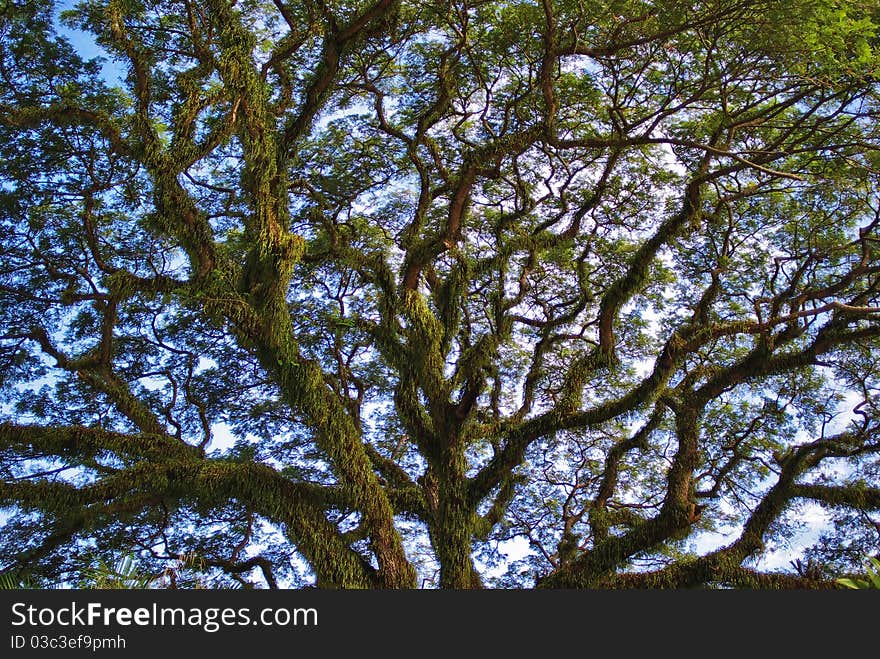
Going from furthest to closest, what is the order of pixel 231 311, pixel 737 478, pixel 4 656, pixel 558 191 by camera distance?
pixel 737 478 < pixel 558 191 < pixel 231 311 < pixel 4 656

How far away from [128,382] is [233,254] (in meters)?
1.86

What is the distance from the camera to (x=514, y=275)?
834 cm

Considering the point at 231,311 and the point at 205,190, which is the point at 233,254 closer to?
the point at 205,190

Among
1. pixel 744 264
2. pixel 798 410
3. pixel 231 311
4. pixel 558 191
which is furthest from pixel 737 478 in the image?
pixel 231 311

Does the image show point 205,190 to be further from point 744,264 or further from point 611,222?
point 744,264

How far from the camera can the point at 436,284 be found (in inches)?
296

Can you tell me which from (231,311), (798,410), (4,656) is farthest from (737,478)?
(4,656)

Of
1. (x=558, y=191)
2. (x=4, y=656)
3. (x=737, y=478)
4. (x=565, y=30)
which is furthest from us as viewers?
(x=737, y=478)

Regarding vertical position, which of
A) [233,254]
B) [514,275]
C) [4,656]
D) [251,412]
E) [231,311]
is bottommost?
[4,656]

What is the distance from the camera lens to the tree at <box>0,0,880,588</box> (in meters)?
5.59

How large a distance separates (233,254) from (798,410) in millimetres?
6544

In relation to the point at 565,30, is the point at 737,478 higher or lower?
lower

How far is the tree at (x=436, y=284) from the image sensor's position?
559 centimetres

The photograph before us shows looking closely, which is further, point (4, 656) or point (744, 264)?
point (744, 264)
